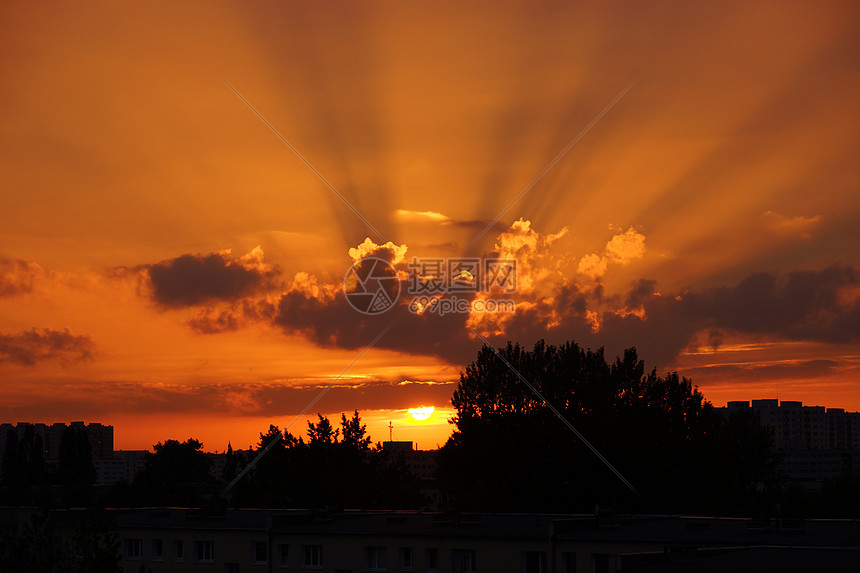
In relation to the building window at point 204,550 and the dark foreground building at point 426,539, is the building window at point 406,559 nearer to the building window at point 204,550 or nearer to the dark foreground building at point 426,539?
the dark foreground building at point 426,539

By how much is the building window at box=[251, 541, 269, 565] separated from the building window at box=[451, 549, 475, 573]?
45.0 ft

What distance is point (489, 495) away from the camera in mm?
86625

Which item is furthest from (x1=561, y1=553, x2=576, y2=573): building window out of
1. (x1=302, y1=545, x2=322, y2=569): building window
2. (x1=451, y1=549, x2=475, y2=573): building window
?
(x1=302, y1=545, x2=322, y2=569): building window

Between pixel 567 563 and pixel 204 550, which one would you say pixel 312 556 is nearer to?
pixel 204 550

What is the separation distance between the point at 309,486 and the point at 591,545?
3173 inches

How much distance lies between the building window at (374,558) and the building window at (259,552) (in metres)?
Result: 7.95

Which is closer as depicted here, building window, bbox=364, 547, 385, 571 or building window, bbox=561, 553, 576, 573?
building window, bbox=561, 553, 576, 573

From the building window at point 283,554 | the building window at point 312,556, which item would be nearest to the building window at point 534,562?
the building window at point 312,556

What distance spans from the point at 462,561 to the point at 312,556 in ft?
33.9

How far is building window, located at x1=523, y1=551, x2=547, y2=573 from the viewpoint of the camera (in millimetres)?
49062

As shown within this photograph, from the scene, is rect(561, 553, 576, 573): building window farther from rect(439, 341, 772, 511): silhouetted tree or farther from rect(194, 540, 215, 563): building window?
rect(439, 341, 772, 511): silhouetted tree

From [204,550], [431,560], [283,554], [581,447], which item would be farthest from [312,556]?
[581,447]

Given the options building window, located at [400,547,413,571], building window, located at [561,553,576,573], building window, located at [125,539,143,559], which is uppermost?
building window, located at [561,553,576,573]

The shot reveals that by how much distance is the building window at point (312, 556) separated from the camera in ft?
184
